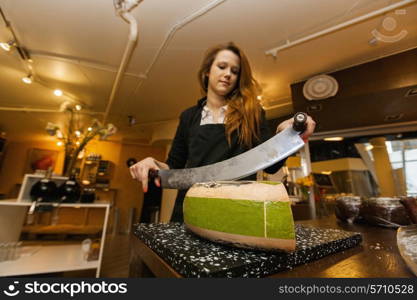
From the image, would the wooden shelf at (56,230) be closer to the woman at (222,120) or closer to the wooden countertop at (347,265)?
the woman at (222,120)

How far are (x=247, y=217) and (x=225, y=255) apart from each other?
2.5 inches

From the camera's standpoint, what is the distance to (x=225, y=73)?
0.75m

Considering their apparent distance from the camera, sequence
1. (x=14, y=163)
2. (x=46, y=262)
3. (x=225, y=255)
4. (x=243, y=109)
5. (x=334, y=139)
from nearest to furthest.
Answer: (x=225, y=255)
(x=243, y=109)
(x=46, y=262)
(x=334, y=139)
(x=14, y=163)

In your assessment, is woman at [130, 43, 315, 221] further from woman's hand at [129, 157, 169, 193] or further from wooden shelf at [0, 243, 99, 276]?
wooden shelf at [0, 243, 99, 276]

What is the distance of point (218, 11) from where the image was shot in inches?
52.6

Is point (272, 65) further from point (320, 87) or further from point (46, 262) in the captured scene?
point (46, 262)

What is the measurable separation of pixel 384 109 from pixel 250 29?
1421mm

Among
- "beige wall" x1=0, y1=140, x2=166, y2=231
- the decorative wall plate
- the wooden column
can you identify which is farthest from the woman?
"beige wall" x1=0, y1=140, x2=166, y2=231

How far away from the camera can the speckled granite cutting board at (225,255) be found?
223 mm

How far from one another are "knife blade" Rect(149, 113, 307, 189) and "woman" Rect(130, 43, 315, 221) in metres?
0.15

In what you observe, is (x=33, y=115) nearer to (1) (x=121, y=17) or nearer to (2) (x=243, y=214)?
(1) (x=121, y=17)

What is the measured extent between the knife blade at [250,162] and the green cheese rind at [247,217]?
0.41 ft

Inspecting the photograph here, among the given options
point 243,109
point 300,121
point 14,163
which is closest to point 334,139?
point 243,109

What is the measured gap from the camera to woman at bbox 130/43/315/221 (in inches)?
27.1
